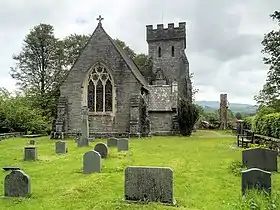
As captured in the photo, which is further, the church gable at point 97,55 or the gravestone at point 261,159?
the church gable at point 97,55

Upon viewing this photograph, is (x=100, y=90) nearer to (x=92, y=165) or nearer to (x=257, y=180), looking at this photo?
(x=92, y=165)

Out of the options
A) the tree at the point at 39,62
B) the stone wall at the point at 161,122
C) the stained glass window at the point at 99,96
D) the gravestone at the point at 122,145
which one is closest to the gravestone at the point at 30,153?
the gravestone at the point at 122,145

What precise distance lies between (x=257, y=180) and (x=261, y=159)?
4245mm

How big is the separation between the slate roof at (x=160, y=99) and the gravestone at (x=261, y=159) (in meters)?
24.4

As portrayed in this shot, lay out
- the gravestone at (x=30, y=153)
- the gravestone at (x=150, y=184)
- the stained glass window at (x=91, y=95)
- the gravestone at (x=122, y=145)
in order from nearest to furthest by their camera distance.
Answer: the gravestone at (x=150, y=184) → the gravestone at (x=30, y=153) → the gravestone at (x=122, y=145) → the stained glass window at (x=91, y=95)

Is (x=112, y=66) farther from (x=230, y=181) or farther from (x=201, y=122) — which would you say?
(x=201, y=122)

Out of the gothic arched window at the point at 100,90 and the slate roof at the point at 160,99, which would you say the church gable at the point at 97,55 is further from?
the slate roof at the point at 160,99

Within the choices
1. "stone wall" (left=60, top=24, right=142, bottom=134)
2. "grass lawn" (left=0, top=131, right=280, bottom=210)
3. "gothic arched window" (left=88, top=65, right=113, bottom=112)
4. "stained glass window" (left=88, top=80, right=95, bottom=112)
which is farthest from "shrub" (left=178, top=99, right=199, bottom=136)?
"grass lawn" (left=0, top=131, right=280, bottom=210)

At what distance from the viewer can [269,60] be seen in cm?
2650

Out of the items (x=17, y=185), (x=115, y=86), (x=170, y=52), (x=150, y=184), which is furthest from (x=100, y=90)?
(x=150, y=184)

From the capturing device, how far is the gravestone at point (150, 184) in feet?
27.0

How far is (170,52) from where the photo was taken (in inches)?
1945

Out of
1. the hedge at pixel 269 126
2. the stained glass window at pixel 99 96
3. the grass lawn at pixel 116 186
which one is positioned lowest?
the grass lawn at pixel 116 186

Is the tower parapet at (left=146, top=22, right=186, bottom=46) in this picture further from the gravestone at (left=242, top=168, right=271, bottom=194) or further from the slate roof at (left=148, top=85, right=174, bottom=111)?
the gravestone at (left=242, top=168, right=271, bottom=194)
